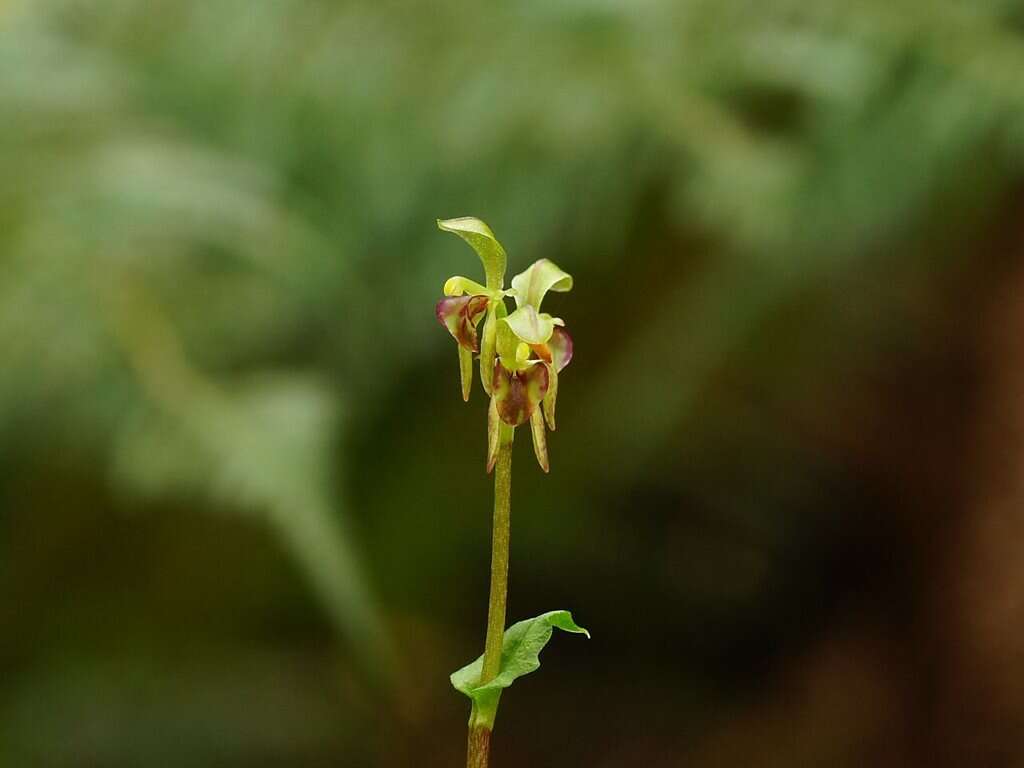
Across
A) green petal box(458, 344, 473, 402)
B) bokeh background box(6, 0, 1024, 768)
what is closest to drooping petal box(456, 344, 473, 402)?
green petal box(458, 344, 473, 402)

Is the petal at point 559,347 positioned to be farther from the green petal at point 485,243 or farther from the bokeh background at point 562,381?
the bokeh background at point 562,381

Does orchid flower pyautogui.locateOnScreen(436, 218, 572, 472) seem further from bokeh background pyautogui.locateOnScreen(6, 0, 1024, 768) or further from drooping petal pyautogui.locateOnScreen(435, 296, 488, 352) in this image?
bokeh background pyautogui.locateOnScreen(6, 0, 1024, 768)

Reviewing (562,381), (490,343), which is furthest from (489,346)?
(562,381)

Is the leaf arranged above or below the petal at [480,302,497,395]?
below

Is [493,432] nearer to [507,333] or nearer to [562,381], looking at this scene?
[507,333]

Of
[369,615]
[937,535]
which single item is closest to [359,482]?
[369,615]

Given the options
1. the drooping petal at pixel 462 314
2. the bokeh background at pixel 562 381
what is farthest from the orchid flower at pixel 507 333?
the bokeh background at pixel 562 381

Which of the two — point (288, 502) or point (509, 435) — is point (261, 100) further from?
point (509, 435)
